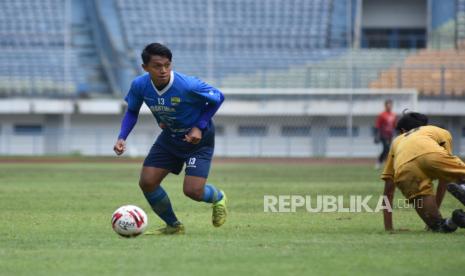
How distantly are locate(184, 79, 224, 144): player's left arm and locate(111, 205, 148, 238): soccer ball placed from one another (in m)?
0.99

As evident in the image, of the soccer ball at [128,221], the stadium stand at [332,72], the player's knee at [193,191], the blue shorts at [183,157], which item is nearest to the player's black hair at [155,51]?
the blue shorts at [183,157]

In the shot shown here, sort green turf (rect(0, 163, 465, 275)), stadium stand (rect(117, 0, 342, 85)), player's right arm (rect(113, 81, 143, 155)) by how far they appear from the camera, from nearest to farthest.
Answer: green turf (rect(0, 163, 465, 275)) → player's right arm (rect(113, 81, 143, 155)) → stadium stand (rect(117, 0, 342, 85))

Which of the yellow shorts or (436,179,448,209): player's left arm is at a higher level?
the yellow shorts

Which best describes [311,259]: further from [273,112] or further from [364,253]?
[273,112]

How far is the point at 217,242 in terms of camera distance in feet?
35.9

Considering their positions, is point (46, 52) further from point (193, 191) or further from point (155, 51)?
point (155, 51)

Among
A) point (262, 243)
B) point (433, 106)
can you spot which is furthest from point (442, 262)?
point (433, 106)

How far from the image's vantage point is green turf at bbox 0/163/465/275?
29.4 ft

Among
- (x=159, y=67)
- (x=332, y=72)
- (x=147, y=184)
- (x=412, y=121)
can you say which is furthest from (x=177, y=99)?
(x=332, y=72)

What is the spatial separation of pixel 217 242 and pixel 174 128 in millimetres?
1674

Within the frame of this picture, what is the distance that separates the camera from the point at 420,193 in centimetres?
1220

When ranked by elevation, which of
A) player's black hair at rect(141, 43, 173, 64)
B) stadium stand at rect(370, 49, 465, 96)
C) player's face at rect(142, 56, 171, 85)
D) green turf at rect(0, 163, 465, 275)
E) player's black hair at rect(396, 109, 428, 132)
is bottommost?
stadium stand at rect(370, 49, 465, 96)

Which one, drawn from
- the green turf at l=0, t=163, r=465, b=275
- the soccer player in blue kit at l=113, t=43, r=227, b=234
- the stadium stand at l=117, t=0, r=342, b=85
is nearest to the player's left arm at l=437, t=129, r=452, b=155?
the green turf at l=0, t=163, r=465, b=275

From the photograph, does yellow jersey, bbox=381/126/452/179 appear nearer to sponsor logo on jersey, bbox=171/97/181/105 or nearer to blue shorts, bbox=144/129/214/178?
blue shorts, bbox=144/129/214/178
